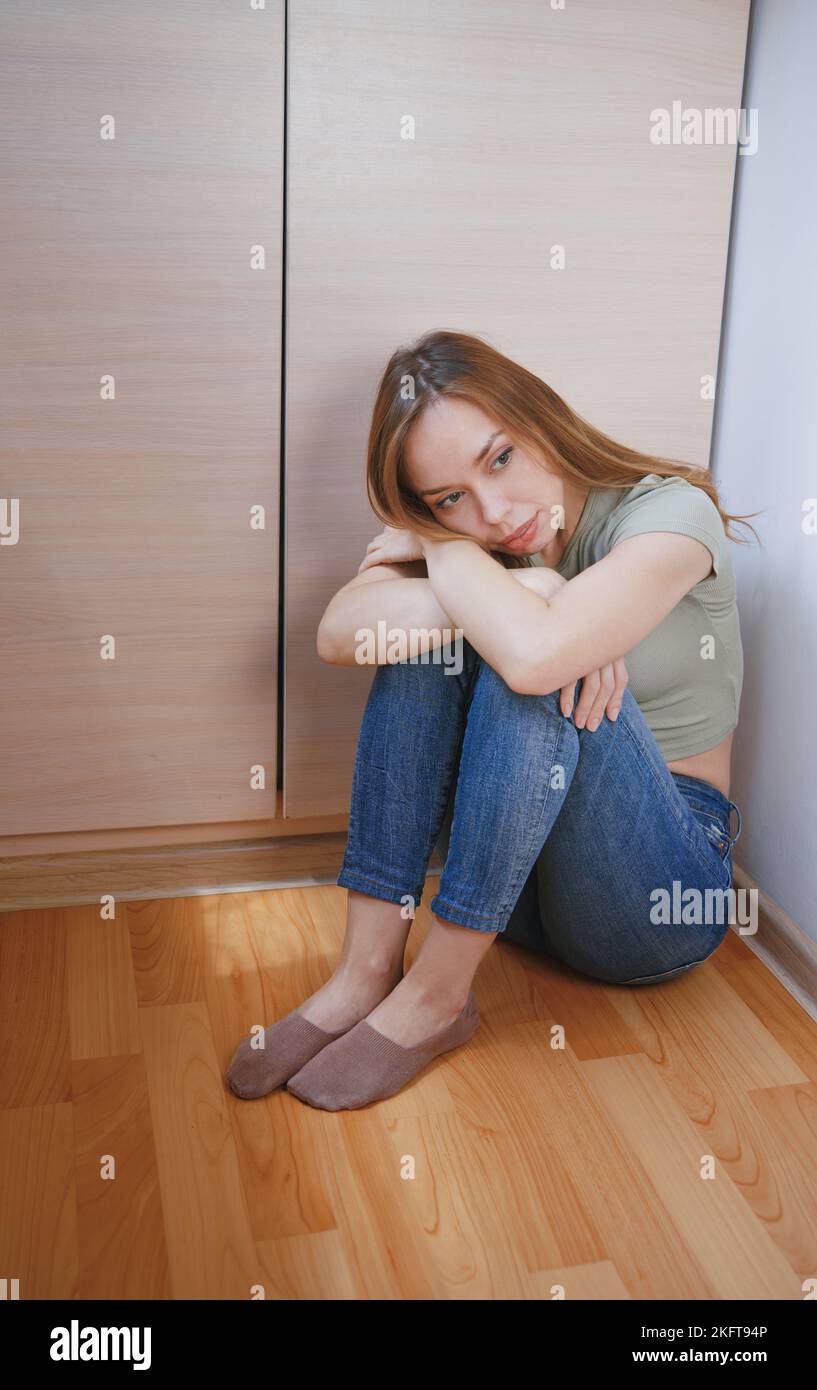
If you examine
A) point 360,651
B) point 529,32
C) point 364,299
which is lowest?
point 360,651

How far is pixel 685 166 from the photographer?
1.48 metres

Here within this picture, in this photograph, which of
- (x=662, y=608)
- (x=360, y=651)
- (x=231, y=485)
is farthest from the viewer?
(x=231, y=485)

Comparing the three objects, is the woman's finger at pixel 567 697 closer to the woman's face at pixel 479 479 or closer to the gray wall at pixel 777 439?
the woman's face at pixel 479 479

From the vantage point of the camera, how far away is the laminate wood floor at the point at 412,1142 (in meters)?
1.06

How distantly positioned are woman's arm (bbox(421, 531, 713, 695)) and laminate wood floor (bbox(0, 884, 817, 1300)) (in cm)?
44

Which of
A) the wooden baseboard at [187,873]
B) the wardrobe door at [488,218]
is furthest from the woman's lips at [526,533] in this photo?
the wooden baseboard at [187,873]

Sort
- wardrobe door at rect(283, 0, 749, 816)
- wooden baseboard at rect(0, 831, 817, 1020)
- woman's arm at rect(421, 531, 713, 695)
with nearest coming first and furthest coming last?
woman's arm at rect(421, 531, 713, 695) → wardrobe door at rect(283, 0, 749, 816) → wooden baseboard at rect(0, 831, 817, 1020)

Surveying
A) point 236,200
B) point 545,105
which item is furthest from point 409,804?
point 545,105

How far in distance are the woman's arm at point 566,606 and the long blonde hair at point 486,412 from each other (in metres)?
0.06

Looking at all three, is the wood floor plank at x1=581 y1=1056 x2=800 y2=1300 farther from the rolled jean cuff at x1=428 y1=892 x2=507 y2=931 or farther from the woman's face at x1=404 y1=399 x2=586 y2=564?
the woman's face at x1=404 y1=399 x2=586 y2=564

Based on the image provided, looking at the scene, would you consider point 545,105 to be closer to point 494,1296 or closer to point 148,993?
point 148,993

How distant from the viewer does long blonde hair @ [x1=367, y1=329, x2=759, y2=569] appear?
1.24m

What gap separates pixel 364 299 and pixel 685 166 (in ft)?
1.39

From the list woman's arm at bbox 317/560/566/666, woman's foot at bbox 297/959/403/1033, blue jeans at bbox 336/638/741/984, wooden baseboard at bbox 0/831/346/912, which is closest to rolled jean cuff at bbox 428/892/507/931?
blue jeans at bbox 336/638/741/984
